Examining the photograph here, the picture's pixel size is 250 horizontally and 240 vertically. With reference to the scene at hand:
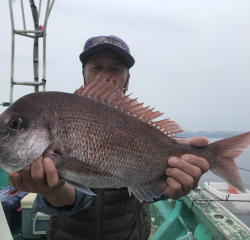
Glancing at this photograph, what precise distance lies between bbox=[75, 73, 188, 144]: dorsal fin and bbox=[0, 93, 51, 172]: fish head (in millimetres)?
331

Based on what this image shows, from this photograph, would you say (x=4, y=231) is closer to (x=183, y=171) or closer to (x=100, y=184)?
(x=100, y=184)

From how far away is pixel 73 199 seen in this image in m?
1.61

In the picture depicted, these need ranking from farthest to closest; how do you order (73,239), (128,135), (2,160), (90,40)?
(90,40)
(73,239)
(128,135)
(2,160)

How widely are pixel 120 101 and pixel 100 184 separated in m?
0.61

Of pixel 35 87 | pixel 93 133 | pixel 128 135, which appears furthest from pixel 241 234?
pixel 35 87

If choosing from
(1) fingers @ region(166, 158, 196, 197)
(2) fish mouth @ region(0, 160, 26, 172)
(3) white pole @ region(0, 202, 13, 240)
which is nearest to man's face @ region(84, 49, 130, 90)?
(1) fingers @ region(166, 158, 196, 197)

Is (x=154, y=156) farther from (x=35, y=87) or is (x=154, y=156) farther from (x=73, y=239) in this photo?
(x=35, y=87)

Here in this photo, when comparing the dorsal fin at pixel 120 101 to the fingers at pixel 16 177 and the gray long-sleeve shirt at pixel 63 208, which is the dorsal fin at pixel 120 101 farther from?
the gray long-sleeve shirt at pixel 63 208

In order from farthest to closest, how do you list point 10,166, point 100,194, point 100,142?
point 100,194, point 100,142, point 10,166

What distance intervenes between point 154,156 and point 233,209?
2601 millimetres

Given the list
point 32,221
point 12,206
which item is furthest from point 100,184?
point 12,206

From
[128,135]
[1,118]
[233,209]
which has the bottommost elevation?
[233,209]

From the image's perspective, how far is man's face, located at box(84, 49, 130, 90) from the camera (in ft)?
7.05

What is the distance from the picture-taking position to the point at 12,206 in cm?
299
